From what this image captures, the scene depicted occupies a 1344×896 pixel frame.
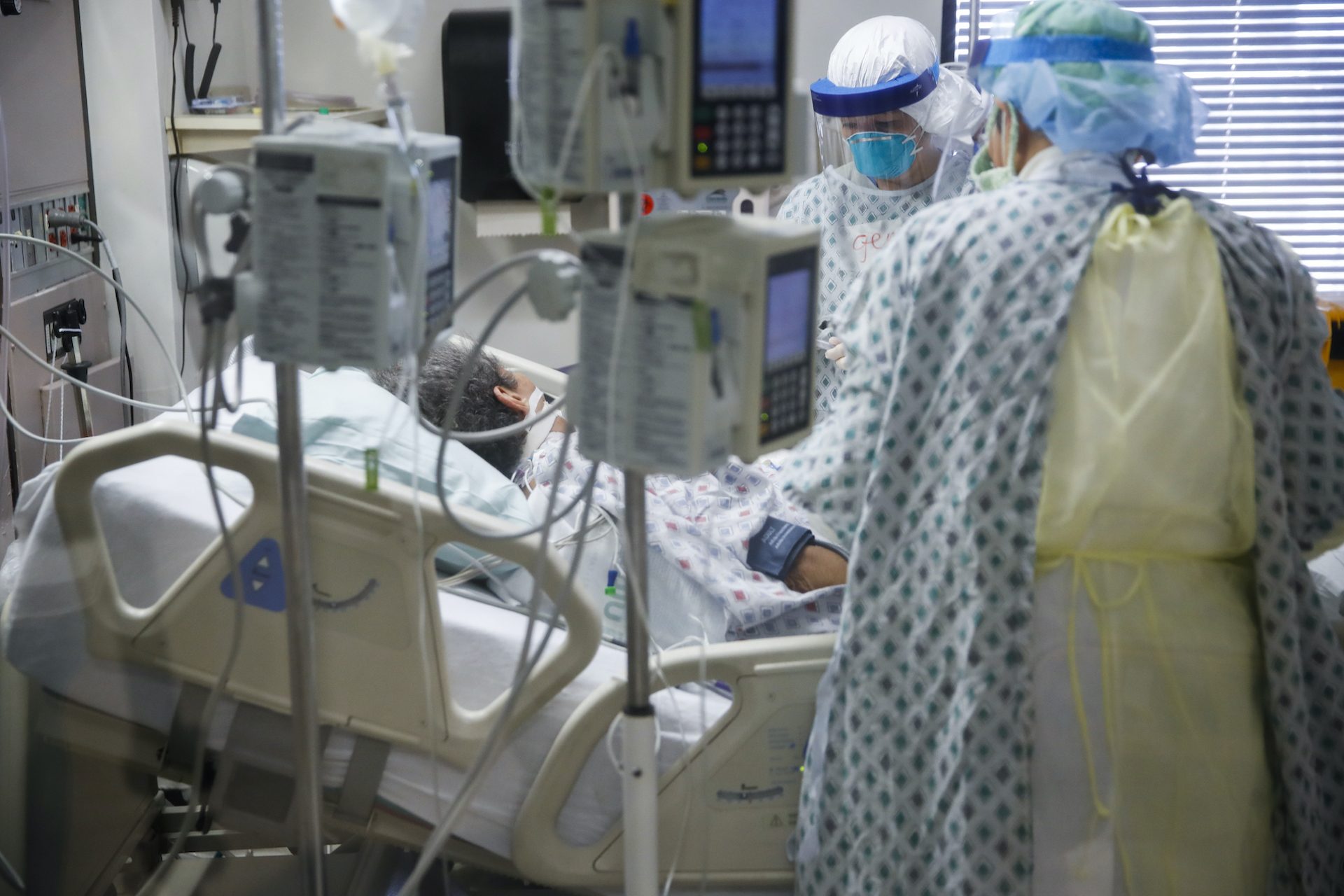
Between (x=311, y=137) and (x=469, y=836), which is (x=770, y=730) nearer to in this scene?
(x=469, y=836)

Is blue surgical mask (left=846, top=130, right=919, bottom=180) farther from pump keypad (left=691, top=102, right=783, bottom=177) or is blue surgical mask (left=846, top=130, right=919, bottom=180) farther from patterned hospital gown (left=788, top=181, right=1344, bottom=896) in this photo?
pump keypad (left=691, top=102, right=783, bottom=177)

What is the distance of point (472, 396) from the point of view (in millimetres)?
2307

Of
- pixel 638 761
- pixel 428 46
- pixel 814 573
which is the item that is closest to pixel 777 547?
pixel 814 573

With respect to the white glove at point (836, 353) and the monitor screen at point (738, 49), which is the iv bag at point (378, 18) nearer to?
the monitor screen at point (738, 49)

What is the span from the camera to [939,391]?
1.48m

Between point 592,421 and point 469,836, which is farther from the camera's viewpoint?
point 469,836

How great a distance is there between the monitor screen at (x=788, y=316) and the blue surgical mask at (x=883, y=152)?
1494mm

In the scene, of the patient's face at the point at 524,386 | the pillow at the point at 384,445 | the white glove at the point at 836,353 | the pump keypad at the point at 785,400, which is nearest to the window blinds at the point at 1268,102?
the white glove at the point at 836,353

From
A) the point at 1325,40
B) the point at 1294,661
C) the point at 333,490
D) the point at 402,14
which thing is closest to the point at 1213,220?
the point at 1294,661

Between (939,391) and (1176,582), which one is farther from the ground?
(939,391)

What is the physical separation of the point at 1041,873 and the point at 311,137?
1176 millimetres

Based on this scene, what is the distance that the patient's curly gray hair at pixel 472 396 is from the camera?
2254 mm

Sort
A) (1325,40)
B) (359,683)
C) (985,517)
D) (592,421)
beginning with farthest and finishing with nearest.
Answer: (1325,40) → (359,683) → (985,517) → (592,421)

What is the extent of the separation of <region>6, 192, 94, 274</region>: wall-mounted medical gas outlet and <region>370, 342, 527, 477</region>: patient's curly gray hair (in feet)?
2.22
